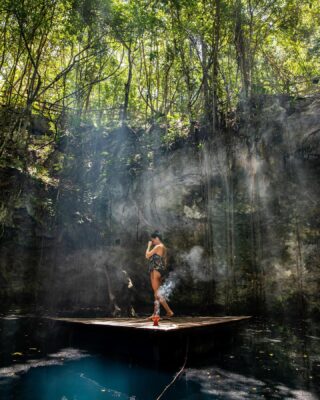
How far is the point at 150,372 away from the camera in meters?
4.50

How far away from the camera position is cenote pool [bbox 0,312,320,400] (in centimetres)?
381

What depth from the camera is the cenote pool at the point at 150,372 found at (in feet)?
12.5

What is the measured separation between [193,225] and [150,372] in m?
5.61

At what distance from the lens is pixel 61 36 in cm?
1004

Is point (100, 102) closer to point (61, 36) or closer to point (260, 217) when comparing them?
point (61, 36)

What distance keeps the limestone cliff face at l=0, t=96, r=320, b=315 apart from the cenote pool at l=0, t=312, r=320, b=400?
9.25ft

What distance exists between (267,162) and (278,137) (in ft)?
2.53

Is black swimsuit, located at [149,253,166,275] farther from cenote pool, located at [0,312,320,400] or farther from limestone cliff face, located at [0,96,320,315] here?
limestone cliff face, located at [0,96,320,315]

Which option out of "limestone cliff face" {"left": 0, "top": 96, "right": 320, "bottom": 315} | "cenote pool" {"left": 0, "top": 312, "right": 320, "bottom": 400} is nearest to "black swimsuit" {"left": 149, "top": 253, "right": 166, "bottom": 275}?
"cenote pool" {"left": 0, "top": 312, "right": 320, "bottom": 400}

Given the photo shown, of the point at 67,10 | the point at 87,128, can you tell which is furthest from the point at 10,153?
the point at 67,10

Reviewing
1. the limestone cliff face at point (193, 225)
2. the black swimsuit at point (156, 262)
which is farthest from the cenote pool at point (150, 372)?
the limestone cliff face at point (193, 225)

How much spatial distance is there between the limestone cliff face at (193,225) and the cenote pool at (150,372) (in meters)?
2.82

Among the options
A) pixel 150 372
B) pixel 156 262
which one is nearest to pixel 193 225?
pixel 156 262

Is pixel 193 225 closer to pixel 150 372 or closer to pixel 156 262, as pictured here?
pixel 156 262
